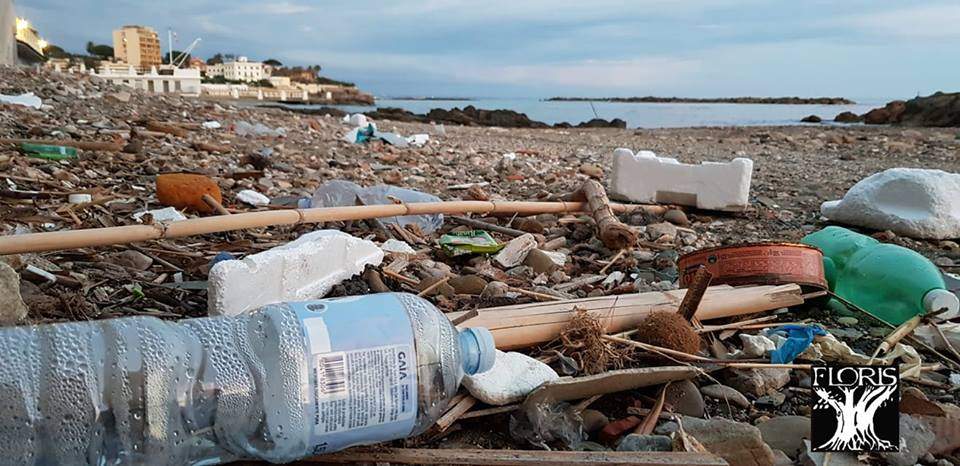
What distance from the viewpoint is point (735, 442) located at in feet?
4.89

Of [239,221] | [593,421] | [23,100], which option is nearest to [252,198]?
[239,221]

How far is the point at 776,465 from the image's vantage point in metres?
1.49

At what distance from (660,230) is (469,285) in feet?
6.29

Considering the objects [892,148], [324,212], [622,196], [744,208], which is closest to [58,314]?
[324,212]

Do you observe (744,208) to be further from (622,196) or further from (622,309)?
(622,309)

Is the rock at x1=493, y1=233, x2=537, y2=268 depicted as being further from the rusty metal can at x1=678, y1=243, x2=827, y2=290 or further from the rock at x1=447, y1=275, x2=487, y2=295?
the rusty metal can at x1=678, y1=243, x2=827, y2=290

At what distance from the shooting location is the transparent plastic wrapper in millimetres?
4051

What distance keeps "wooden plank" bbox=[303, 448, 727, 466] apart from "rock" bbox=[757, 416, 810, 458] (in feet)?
1.15

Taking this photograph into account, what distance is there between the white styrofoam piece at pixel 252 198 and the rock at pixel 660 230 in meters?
2.56

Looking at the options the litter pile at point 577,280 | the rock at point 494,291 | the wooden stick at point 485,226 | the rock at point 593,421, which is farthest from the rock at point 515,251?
the rock at point 593,421

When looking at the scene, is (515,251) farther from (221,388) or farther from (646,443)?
(221,388)


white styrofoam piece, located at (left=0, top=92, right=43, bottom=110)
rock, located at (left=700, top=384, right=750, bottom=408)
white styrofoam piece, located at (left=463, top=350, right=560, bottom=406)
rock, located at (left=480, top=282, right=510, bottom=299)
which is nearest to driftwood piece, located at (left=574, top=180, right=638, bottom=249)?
rock, located at (left=480, top=282, right=510, bottom=299)

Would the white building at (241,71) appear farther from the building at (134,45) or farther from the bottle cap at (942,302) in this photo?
the bottle cap at (942,302)

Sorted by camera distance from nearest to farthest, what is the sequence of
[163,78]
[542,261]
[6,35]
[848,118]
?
[542,261], [6,35], [848,118], [163,78]
